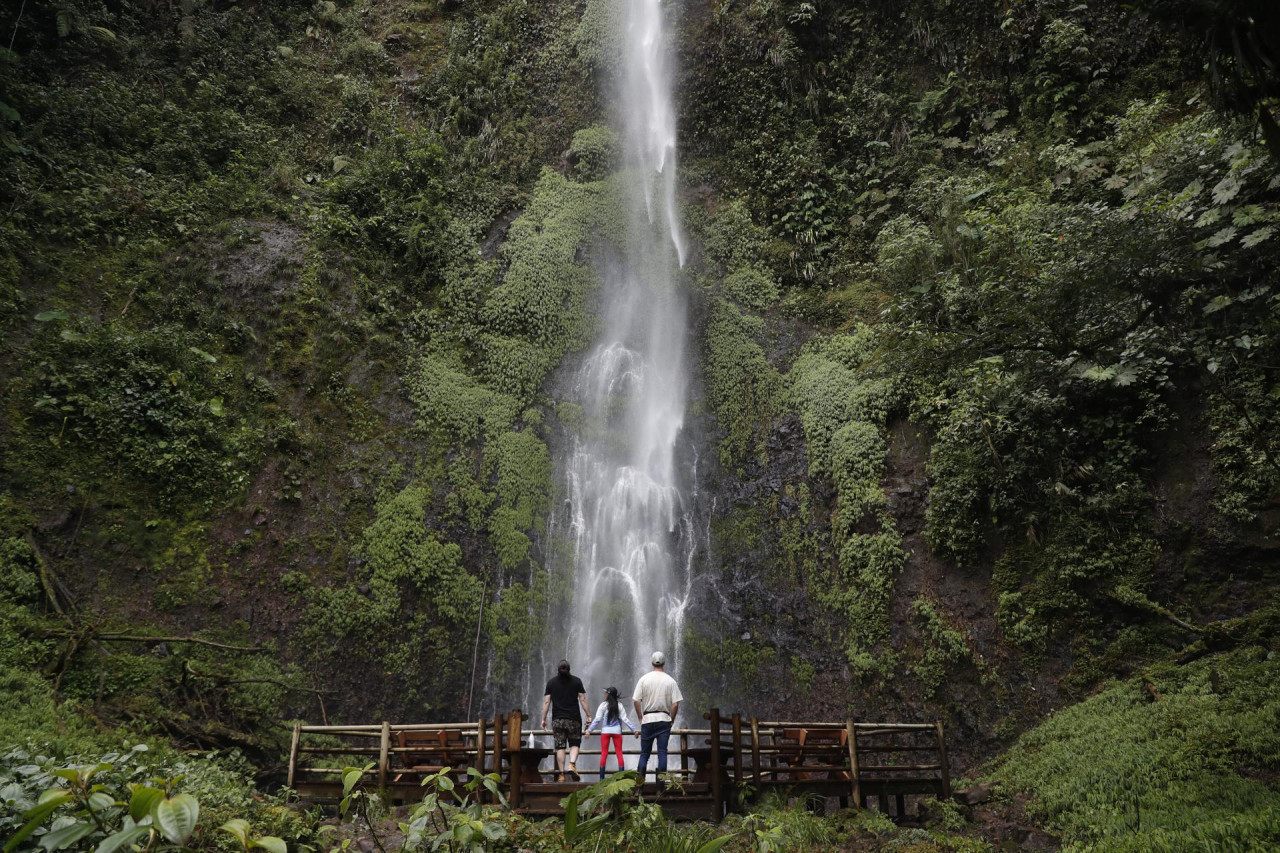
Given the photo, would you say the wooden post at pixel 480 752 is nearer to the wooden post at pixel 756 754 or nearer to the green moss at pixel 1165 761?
the wooden post at pixel 756 754

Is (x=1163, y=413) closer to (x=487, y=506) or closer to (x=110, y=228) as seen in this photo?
(x=487, y=506)

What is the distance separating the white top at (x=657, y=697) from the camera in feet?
25.0

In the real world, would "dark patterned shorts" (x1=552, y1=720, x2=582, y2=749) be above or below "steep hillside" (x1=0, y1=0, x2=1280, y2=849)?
below

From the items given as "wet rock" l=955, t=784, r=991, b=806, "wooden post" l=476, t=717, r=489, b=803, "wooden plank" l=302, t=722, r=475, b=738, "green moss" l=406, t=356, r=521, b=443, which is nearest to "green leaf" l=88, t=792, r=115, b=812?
"wooden post" l=476, t=717, r=489, b=803

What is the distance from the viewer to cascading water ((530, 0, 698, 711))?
14.1 metres

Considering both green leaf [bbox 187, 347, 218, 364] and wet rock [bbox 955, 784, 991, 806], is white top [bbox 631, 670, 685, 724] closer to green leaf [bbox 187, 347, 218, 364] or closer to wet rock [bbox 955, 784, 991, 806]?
wet rock [bbox 955, 784, 991, 806]

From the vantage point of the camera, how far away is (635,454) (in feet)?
54.2

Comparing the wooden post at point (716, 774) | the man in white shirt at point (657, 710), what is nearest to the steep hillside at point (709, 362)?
the wooden post at point (716, 774)

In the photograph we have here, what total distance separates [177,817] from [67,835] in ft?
1.32

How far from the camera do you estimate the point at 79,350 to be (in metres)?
12.1

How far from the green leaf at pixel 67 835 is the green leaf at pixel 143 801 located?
21 centimetres

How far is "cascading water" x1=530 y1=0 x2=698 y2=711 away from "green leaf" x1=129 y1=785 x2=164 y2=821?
11.9 meters

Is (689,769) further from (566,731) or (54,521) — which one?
(54,521)

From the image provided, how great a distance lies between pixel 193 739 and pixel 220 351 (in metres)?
7.47
